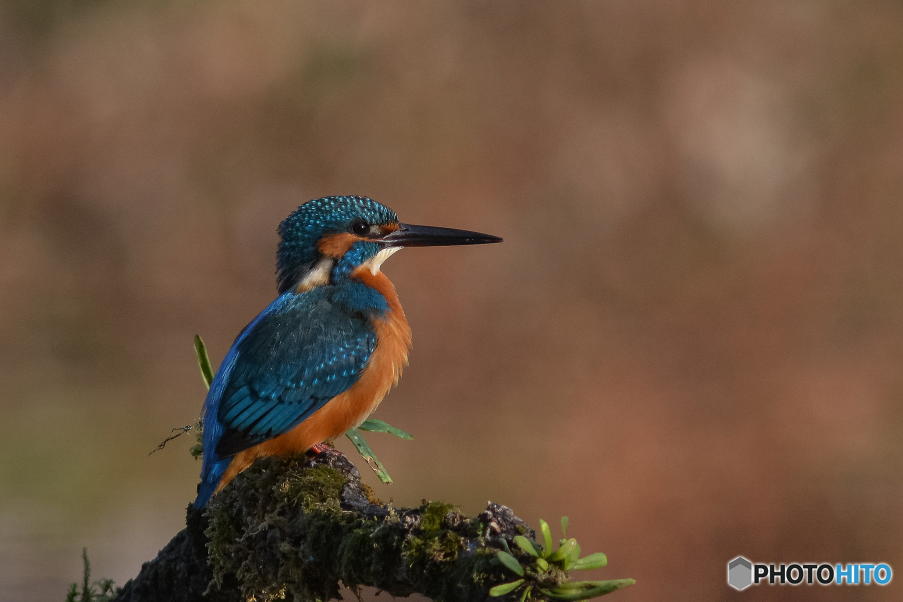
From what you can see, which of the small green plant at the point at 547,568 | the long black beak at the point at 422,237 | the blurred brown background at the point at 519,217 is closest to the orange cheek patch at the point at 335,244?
the long black beak at the point at 422,237

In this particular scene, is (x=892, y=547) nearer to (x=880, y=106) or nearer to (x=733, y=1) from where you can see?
(x=880, y=106)

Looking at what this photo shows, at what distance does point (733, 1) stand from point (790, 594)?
4.53m

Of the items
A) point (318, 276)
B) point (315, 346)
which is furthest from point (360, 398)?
point (318, 276)

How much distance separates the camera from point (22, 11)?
7301mm

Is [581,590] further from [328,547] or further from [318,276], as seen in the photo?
[318,276]

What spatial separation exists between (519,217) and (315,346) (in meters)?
4.53

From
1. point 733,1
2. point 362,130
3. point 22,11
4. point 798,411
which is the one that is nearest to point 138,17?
point 22,11

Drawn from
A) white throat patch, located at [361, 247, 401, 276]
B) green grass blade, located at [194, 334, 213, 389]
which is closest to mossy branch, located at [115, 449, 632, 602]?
green grass blade, located at [194, 334, 213, 389]

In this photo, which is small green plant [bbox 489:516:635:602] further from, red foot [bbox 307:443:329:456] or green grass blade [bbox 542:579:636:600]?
red foot [bbox 307:443:329:456]

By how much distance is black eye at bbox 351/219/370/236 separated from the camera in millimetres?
3318

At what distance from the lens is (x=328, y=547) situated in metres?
2.06

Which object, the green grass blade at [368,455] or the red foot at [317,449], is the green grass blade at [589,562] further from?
the red foot at [317,449]

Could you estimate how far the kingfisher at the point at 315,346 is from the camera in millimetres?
2783

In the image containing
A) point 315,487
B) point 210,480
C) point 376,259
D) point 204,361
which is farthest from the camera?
point 376,259
